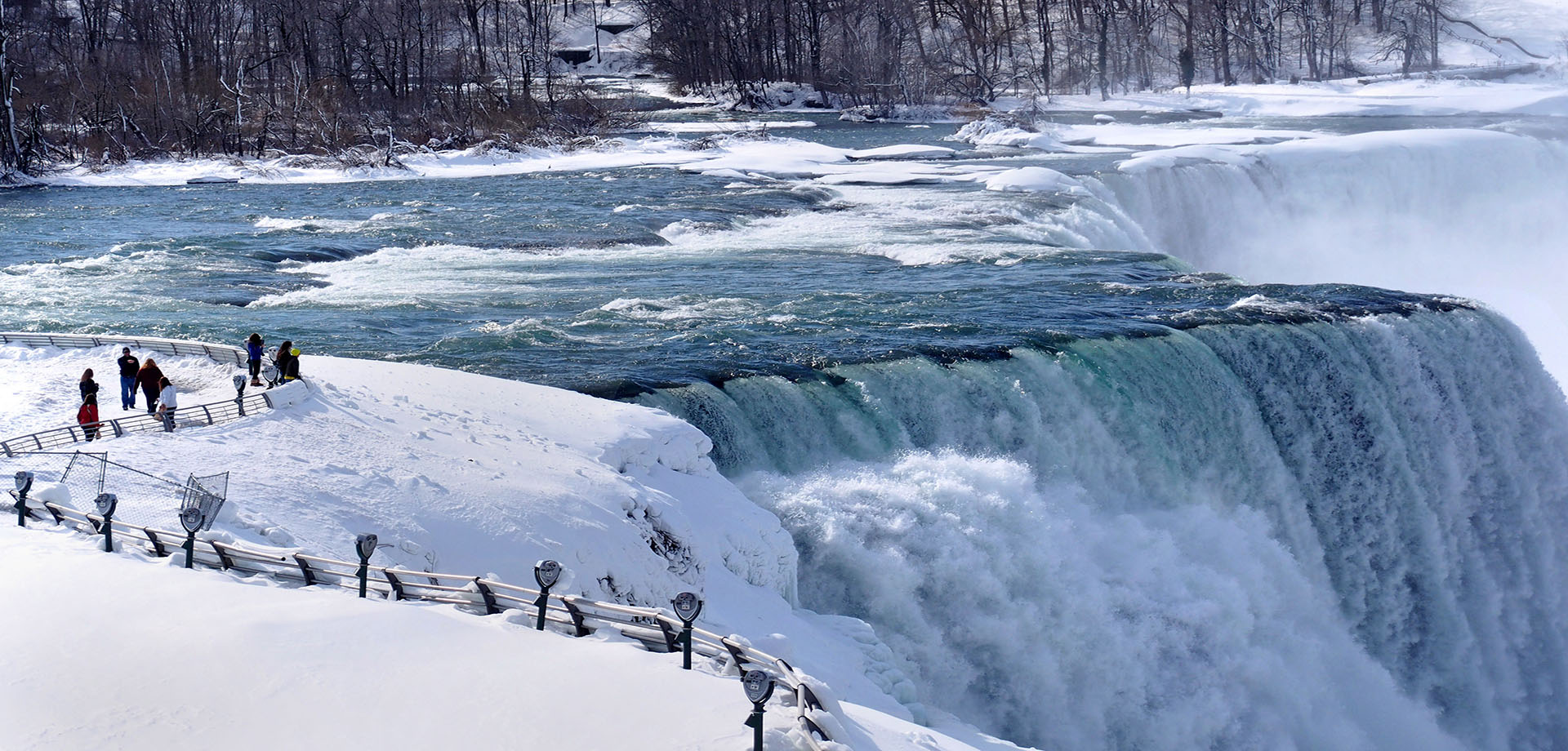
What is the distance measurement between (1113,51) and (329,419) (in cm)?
7576

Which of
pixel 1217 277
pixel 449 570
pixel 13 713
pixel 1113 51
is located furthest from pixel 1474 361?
pixel 1113 51

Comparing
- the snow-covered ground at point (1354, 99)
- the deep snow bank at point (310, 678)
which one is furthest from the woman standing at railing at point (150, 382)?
the snow-covered ground at point (1354, 99)

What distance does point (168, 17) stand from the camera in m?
79.8

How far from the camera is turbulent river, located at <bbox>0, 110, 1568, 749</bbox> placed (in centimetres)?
1466

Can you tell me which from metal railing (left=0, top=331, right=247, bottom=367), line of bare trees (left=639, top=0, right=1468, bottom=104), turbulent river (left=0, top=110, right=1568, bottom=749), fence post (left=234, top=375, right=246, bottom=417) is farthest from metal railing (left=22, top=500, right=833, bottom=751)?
line of bare trees (left=639, top=0, right=1468, bottom=104)

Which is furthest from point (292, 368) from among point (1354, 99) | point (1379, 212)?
→ point (1354, 99)

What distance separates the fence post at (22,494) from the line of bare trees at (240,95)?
1495 inches

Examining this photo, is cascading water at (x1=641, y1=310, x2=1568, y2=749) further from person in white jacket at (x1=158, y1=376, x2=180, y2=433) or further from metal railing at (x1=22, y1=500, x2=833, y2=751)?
person in white jacket at (x1=158, y1=376, x2=180, y2=433)

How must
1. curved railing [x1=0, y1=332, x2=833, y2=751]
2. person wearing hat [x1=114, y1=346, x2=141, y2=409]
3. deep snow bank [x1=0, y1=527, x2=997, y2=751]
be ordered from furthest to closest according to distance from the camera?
person wearing hat [x1=114, y1=346, x2=141, y2=409] → curved railing [x1=0, y1=332, x2=833, y2=751] → deep snow bank [x1=0, y1=527, x2=997, y2=751]

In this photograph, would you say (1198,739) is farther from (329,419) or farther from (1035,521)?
(329,419)

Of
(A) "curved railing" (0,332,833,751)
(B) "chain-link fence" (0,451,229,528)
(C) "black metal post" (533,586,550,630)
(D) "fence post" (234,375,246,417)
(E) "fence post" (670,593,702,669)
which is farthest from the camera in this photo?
(D) "fence post" (234,375,246,417)

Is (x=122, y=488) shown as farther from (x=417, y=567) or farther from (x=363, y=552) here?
(x=363, y=552)

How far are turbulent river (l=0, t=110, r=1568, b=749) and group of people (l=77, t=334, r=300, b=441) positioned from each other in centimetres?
352

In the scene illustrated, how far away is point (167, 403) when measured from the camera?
13.1 metres
